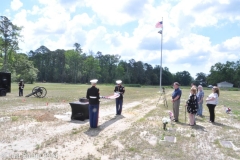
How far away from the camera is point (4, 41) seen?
1905 inches

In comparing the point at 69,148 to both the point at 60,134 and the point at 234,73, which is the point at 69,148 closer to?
the point at 60,134

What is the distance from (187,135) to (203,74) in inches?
5153

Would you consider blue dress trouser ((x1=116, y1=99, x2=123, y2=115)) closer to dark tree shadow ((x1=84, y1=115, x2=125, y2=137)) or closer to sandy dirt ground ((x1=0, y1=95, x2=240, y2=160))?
sandy dirt ground ((x1=0, y1=95, x2=240, y2=160))

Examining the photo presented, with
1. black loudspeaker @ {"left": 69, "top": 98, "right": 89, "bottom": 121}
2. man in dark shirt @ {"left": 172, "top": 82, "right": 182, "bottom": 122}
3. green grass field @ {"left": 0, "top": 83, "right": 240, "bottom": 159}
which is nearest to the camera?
green grass field @ {"left": 0, "top": 83, "right": 240, "bottom": 159}

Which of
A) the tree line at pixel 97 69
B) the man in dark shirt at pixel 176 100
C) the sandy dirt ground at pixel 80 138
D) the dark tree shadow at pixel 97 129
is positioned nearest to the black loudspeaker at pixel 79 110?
the sandy dirt ground at pixel 80 138

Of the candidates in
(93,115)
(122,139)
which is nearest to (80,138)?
(122,139)

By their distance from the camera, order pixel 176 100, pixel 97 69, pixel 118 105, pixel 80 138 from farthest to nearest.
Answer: pixel 97 69 < pixel 118 105 < pixel 176 100 < pixel 80 138

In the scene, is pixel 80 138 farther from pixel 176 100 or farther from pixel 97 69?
pixel 97 69

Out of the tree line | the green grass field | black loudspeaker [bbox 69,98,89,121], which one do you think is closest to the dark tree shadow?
the green grass field

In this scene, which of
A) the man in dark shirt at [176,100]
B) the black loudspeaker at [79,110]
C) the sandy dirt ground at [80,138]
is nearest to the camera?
the sandy dirt ground at [80,138]

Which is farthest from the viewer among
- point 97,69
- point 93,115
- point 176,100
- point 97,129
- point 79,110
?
point 97,69

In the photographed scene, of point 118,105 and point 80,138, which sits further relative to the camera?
point 118,105

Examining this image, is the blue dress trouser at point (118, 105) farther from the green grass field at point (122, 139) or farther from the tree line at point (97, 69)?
the tree line at point (97, 69)

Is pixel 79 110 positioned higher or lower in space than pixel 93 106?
lower
